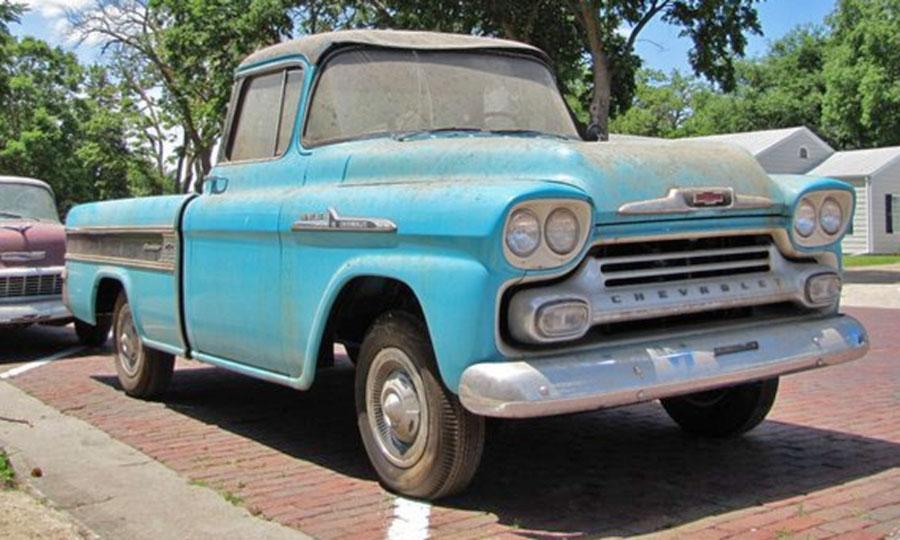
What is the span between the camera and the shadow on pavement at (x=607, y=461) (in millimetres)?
4438

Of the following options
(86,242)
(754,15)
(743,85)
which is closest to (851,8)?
(743,85)

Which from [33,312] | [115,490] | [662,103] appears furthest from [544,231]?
[662,103]

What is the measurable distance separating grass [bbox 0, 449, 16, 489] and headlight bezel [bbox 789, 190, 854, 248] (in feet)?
13.4

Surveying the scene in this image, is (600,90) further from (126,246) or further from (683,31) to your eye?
(126,246)

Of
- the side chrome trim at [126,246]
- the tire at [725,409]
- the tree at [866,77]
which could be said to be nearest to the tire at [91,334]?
the side chrome trim at [126,246]

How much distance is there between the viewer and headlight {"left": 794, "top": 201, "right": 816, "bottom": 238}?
4805mm

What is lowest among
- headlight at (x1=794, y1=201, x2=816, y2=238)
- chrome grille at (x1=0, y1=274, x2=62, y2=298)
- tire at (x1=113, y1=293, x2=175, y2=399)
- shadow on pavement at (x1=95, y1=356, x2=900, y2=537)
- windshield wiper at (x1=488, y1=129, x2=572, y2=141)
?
shadow on pavement at (x1=95, y1=356, x2=900, y2=537)

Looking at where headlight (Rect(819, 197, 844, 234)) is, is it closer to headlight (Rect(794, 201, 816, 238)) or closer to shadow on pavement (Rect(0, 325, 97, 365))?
headlight (Rect(794, 201, 816, 238))

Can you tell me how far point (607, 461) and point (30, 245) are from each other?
726cm

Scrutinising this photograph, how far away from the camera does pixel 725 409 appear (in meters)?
5.70

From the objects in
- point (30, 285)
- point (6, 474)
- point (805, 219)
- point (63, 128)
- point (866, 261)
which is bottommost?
point (866, 261)

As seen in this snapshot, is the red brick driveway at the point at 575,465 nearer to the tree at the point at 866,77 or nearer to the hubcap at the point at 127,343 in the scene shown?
the hubcap at the point at 127,343

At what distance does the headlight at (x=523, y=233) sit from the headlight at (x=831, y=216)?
1.73 metres

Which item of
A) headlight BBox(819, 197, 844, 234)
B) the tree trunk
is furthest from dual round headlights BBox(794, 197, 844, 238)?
the tree trunk
